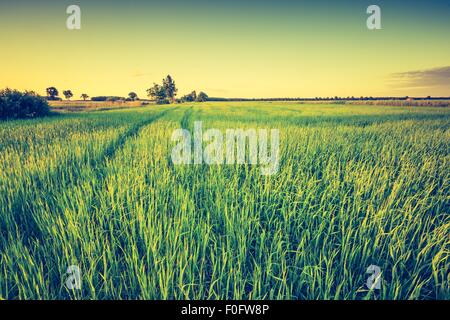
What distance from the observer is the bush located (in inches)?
452

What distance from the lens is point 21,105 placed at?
12.1 meters

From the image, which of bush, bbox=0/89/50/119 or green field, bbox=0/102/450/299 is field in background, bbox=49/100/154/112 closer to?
bush, bbox=0/89/50/119

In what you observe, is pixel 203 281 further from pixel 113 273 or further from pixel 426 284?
pixel 426 284

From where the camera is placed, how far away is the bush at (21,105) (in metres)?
11.5

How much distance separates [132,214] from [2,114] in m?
14.7
